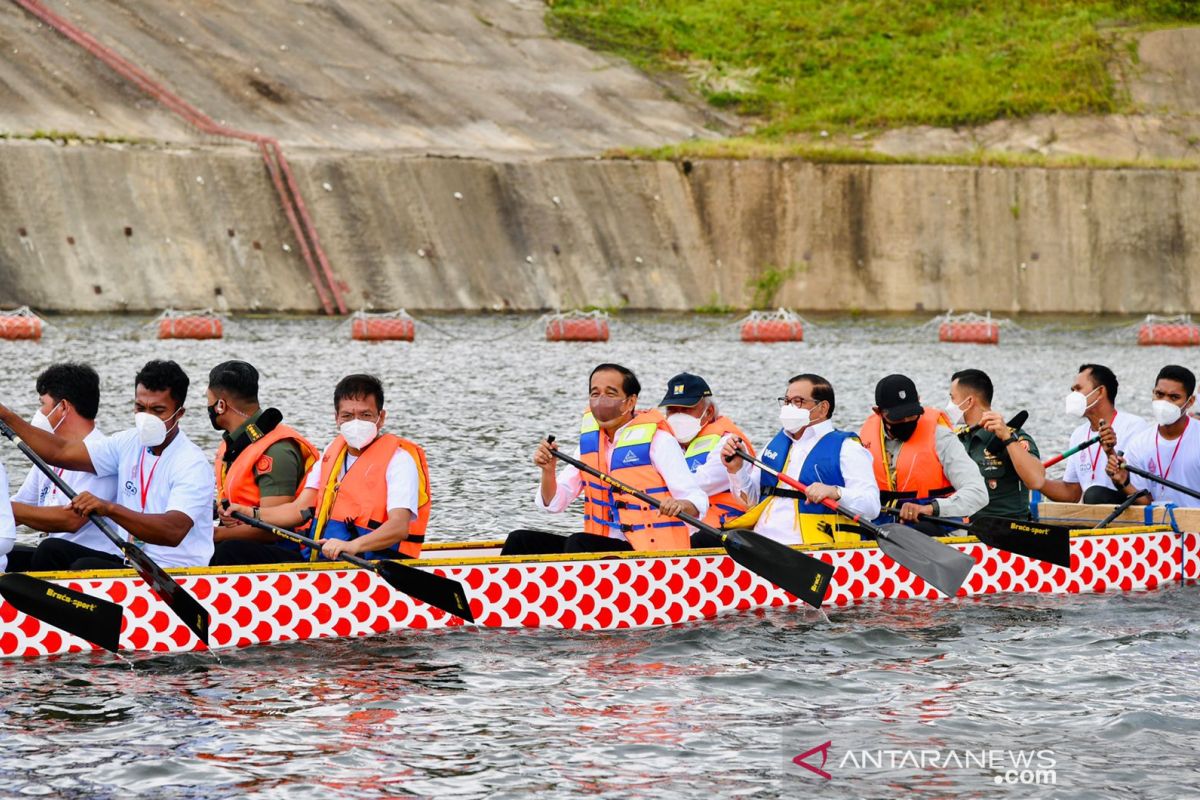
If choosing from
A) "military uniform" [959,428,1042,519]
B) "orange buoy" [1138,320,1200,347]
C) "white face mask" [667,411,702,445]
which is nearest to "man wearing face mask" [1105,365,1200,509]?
"military uniform" [959,428,1042,519]

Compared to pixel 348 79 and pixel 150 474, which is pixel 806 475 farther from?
pixel 348 79

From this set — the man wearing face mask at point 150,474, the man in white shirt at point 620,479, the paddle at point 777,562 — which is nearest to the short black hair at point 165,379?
the man wearing face mask at point 150,474

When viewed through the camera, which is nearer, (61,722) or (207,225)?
(61,722)

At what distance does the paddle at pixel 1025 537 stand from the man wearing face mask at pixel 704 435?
1.87m

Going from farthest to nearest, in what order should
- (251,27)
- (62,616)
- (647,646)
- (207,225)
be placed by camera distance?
Answer: 1. (251,27)
2. (207,225)
3. (647,646)
4. (62,616)

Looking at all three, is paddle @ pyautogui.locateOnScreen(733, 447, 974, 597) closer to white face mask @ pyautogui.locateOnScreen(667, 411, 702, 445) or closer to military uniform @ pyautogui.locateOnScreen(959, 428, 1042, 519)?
white face mask @ pyautogui.locateOnScreen(667, 411, 702, 445)

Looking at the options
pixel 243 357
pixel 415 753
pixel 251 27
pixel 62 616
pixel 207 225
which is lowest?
pixel 415 753

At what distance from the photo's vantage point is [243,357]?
41.0 meters

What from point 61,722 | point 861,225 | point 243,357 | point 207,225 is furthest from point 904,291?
point 61,722

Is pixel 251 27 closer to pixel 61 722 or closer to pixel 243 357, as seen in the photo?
pixel 243 357

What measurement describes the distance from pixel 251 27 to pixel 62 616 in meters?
63.8

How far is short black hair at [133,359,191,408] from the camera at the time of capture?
37.4 feet

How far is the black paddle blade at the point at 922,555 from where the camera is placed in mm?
14094

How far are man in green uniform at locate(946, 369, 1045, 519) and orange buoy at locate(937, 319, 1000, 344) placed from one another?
3719 centimetres
